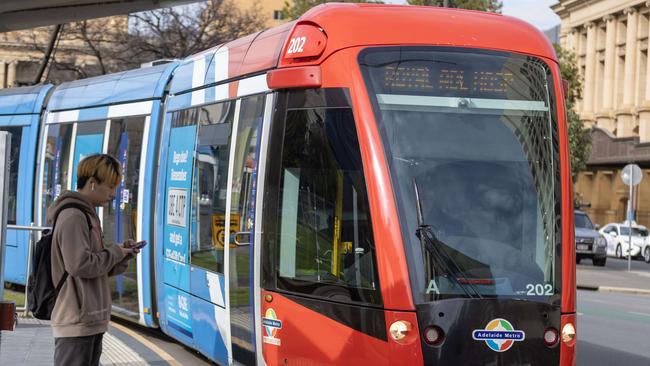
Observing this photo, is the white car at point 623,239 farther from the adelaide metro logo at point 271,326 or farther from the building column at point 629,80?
the adelaide metro logo at point 271,326

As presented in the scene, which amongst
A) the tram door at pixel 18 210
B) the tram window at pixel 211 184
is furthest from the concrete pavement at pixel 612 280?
the tram window at pixel 211 184

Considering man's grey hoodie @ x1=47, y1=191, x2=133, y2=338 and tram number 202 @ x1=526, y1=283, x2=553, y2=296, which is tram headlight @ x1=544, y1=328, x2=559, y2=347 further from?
man's grey hoodie @ x1=47, y1=191, x2=133, y2=338

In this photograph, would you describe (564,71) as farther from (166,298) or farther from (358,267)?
(358,267)

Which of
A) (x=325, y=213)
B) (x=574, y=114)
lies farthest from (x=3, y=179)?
(x=574, y=114)

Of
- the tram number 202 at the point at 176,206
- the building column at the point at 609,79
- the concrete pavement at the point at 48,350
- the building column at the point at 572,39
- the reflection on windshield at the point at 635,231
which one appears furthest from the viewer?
the building column at the point at 572,39

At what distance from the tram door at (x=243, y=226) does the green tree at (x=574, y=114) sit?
121ft

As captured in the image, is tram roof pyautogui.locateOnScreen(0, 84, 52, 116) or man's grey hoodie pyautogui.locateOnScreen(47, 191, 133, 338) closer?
man's grey hoodie pyautogui.locateOnScreen(47, 191, 133, 338)

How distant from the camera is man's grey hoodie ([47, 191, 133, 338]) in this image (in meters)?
5.85

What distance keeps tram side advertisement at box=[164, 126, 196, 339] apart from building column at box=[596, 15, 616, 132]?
6751cm

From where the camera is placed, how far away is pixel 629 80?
239 ft

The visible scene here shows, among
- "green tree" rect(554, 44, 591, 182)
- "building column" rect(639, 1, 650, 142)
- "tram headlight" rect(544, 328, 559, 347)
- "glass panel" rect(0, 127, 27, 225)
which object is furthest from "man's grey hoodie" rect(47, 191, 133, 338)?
"building column" rect(639, 1, 650, 142)

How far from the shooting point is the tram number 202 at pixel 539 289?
24.4ft

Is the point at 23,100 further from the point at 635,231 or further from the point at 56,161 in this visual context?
the point at 635,231

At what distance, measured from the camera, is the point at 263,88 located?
844 centimetres
